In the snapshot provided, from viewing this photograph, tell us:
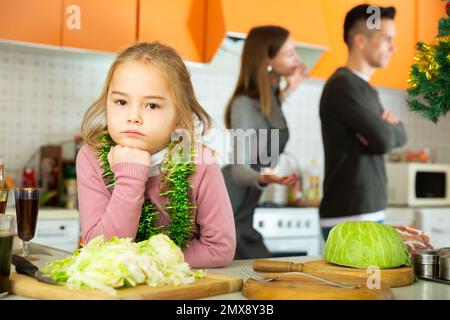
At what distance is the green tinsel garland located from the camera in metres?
1.21

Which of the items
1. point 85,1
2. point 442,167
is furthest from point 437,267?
point 442,167

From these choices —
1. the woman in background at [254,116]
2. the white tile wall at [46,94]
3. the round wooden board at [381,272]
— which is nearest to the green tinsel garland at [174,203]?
the round wooden board at [381,272]

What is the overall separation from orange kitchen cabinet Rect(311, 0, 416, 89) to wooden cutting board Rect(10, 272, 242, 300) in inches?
105

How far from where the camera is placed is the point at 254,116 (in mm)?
2291

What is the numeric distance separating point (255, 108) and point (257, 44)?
286mm

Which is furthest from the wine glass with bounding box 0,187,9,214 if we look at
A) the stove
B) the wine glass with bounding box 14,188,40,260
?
the stove

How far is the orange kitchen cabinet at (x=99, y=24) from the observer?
282 cm

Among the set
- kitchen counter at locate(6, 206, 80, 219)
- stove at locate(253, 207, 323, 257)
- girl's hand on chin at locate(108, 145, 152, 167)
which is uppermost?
girl's hand on chin at locate(108, 145, 152, 167)

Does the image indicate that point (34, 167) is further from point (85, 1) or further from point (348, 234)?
point (348, 234)

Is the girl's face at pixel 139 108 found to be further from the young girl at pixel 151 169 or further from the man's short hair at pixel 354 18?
the man's short hair at pixel 354 18

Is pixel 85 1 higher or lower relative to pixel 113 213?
higher

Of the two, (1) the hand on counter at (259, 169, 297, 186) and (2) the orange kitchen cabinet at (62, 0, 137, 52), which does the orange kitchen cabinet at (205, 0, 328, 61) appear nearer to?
(2) the orange kitchen cabinet at (62, 0, 137, 52)
